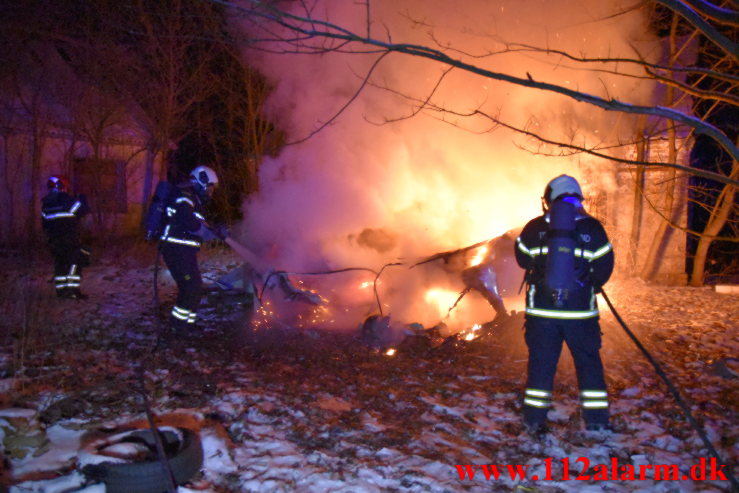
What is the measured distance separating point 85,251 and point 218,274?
112 inches

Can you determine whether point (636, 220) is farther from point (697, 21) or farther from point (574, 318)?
point (697, 21)

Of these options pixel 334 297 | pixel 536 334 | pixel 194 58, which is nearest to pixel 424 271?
pixel 334 297

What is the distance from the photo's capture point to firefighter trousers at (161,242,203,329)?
5445mm

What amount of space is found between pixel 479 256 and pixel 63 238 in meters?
5.56

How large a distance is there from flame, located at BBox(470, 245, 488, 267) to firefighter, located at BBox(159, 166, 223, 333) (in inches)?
120

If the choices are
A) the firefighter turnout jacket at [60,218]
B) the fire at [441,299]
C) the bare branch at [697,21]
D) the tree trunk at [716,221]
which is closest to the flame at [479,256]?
the fire at [441,299]

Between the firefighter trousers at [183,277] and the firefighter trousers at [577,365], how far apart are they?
3622 mm

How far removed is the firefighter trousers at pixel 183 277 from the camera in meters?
5.45

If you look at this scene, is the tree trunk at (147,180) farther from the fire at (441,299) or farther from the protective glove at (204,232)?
the fire at (441,299)

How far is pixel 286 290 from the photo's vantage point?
6168 millimetres

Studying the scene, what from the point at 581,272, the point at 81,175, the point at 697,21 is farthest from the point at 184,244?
the point at 81,175

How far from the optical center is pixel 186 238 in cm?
545

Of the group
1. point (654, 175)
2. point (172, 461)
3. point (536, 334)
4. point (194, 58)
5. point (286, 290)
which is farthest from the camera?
point (194, 58)

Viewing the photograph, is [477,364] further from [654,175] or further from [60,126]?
[60,126]
